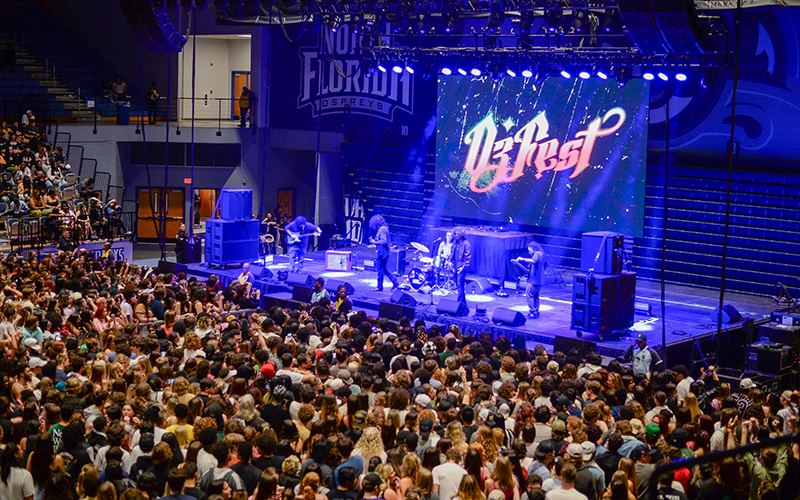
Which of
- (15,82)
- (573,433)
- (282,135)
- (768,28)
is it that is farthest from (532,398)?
(15,82)

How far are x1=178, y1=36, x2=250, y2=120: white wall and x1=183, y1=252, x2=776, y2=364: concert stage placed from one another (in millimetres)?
11021

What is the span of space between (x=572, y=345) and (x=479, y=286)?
5.18 metres

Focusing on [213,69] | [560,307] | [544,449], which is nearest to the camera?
[544,449]

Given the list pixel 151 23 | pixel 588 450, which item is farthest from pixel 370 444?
pixel 151 23

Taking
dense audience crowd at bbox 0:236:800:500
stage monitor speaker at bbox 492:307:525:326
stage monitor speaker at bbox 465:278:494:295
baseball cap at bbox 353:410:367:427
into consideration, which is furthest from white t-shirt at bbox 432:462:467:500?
stage monitor speaker at bbox 465:278:494:295

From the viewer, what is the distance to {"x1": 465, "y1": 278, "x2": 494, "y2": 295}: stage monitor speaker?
60.2 ft

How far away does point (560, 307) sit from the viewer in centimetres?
1727

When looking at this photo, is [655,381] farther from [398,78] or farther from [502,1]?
[398,78]

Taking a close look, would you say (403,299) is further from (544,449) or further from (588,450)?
(588,450)

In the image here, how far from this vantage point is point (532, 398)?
8242mm

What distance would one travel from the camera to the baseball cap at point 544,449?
21.4ft

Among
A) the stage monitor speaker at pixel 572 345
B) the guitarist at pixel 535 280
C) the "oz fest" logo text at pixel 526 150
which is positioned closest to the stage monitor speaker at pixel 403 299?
the guitarist at pixel 535 280

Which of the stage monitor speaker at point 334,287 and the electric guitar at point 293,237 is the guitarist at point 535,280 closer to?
the stage monitor speaker at point 334,287

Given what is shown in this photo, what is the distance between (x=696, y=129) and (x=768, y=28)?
2.53 metres
